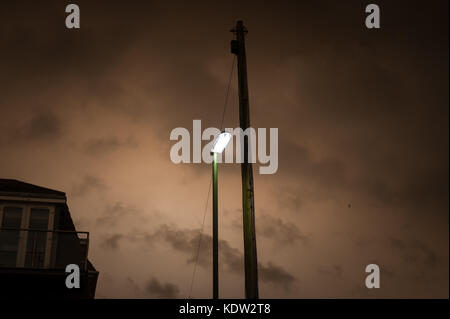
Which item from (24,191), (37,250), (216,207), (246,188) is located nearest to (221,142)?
(246,188)

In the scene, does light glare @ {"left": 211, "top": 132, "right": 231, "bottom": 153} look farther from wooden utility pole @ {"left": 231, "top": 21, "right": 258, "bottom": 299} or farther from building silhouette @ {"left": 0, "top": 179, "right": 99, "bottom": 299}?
building silhouette @ {"left": 0, "top": 179, "right": 99, "bottom": 299}

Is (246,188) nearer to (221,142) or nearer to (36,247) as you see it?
(221,142)

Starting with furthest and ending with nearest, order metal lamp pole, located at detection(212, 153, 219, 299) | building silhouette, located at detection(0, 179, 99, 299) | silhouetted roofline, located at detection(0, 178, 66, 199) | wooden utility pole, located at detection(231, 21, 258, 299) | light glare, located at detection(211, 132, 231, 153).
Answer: silhouetted roofline, located at detection(0, 178, 66, 199) → building silhouette, located at detection(0, 179, 99, 299) → metal lamp pole, located at detection(212, 153, 219, 299) → light glare, located at detection(211, 132, 231, 153) → wooden utility pole, located at detection(231, 21, 258, 299)

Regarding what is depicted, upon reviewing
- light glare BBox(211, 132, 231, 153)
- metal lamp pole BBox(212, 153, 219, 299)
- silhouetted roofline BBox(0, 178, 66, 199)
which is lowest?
metal lamp pole BBox(212, 153, 219, 299)

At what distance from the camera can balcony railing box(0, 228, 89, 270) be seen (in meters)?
18.0

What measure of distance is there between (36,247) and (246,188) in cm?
1150

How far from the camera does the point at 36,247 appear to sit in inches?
722

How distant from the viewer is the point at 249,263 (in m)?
9.21

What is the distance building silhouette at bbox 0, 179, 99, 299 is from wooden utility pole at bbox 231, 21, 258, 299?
32.5 feet

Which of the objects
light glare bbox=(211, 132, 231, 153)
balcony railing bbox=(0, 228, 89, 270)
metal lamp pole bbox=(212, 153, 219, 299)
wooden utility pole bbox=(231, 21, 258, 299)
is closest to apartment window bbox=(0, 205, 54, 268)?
balcony railing bbox=(0, 228, 89, 270)
